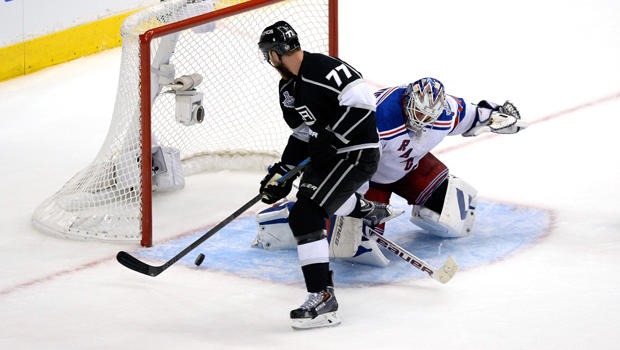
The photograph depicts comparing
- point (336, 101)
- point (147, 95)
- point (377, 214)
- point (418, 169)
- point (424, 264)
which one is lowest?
point (424, 264)

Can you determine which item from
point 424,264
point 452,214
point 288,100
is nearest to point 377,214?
point 424,264

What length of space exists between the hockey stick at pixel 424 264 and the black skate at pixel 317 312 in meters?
0.46

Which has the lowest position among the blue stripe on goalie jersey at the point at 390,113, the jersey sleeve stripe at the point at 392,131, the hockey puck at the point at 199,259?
the hockey puck at the point at 199,259

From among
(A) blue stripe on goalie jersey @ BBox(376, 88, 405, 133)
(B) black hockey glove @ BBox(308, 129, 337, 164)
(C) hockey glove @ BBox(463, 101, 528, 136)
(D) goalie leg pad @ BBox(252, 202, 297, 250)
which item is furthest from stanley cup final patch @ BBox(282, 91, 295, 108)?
(C) hockey glove @ BBox(463, 101, 528, 136)

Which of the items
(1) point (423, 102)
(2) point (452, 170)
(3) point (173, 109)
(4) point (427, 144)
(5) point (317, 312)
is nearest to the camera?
(5) point (317, 312)

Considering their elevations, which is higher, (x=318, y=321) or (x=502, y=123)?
(x=502, y=123)

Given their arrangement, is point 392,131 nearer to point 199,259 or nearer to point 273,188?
point 273,188

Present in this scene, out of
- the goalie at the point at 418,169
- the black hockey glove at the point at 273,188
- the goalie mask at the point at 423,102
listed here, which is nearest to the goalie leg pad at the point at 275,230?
the goalie at the point at 418,169

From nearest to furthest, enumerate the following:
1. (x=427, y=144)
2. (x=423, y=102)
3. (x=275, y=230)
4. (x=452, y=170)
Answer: (x=423, y=102)
(x=427, y=144)
(x=275, y=230)
(x=452, y=170)

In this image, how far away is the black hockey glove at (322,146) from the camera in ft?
9.95

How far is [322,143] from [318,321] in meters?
0.55

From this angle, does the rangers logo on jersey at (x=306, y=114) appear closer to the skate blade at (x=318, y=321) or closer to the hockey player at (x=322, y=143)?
the hockey player at (x=322, y=143)

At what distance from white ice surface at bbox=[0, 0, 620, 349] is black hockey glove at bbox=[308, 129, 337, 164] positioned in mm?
515

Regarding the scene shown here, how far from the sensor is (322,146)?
9.96ft
